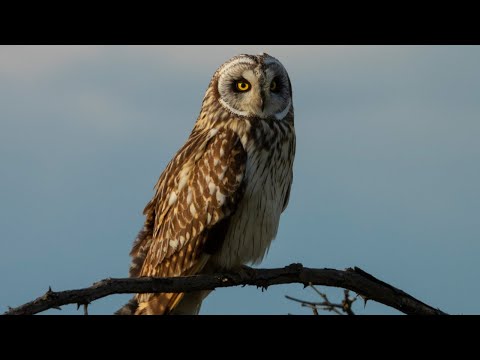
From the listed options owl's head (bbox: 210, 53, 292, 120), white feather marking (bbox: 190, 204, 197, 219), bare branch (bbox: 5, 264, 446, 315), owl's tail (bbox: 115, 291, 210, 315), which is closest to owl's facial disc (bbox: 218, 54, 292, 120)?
owl's head (bbox: 210, 53, 292, 120)

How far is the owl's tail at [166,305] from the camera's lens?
788 cm

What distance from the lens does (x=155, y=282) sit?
6.01m

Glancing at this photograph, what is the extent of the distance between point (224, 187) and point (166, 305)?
122 cm

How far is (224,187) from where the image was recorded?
7.73 meters

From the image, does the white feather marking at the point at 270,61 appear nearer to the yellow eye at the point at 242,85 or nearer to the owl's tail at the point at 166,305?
the yellow eye at the point at 242,85

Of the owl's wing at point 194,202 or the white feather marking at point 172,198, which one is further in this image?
the white feather marking at point 172,198

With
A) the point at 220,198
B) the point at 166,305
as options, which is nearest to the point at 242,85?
the point at 220,198

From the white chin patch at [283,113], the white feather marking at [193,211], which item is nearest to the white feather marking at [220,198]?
the white feather marking at [193,211]
